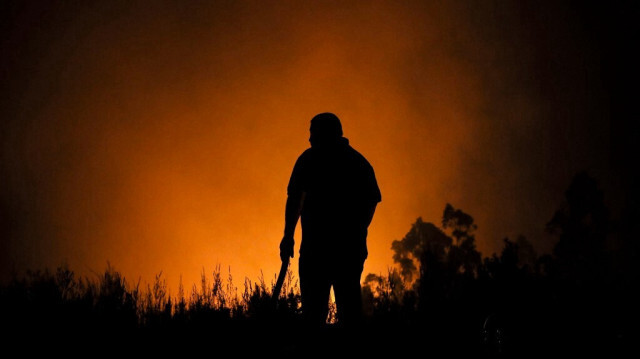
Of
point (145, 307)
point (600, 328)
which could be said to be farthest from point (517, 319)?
point (145, 307)

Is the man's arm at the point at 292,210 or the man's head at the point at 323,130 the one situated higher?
the man's head at the point at 323,130

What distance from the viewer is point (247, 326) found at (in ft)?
17.1

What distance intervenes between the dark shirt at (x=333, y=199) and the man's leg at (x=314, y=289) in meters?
0.12

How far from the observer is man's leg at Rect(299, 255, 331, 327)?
14.6ft

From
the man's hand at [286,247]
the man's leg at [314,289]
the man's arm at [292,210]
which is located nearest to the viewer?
the man's leg at [314,289]

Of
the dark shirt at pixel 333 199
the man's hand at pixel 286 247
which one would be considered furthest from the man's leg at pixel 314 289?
the man's hand at pixel 286 247

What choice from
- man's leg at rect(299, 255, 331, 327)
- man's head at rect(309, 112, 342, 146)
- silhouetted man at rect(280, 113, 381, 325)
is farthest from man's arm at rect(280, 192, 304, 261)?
man's head at rect(309, 112, 342, 146)

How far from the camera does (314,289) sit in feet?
14.6

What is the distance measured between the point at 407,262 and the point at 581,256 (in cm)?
1505

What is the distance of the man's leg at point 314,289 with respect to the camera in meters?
4.45

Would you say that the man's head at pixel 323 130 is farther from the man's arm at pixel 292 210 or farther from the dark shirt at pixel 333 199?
the man's arm at pixel 292 210

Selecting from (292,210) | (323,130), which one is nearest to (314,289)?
(292,210)

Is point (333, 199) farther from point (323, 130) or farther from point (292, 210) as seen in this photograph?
point (323, 130)

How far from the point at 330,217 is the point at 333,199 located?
180 mm
